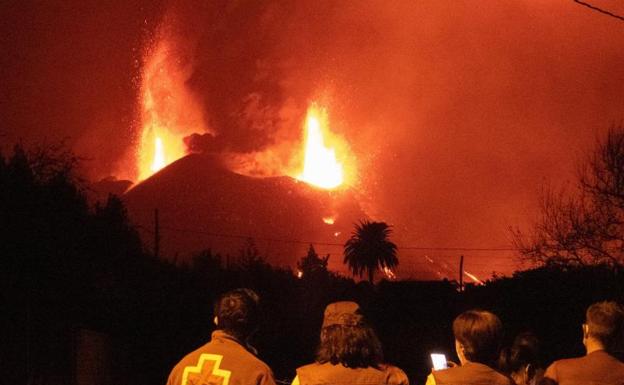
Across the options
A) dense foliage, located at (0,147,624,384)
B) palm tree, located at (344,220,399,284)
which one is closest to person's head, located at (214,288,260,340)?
dense foliage, located at (0,147,624,384)

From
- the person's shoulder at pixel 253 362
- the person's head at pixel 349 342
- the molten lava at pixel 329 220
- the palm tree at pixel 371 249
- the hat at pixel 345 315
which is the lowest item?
the person's shoulder at pixel 253 362

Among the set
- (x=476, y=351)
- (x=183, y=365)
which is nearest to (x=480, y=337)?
(x=476, y=351)

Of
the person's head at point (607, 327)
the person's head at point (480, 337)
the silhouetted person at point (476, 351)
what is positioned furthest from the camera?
the person's head at point (607, 327)

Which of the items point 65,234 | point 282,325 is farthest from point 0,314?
point 282,325

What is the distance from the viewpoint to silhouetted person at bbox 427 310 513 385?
4508 millimetres

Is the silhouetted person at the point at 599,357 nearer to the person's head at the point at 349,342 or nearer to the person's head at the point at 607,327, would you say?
the person's head at the point at 607,327

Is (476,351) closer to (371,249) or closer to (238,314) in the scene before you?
(238,314)

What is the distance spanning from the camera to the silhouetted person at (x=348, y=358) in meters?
4.74

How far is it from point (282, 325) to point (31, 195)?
23.4 ft

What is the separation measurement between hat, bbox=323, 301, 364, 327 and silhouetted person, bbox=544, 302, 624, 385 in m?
1.35

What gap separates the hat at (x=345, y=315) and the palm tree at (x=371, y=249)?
80.2 meters

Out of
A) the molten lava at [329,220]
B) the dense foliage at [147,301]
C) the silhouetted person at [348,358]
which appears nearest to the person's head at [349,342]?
the silhouetted person at [348,358]

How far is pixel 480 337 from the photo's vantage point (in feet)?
15.2

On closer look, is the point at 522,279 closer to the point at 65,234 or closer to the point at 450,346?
the point at 450,346
